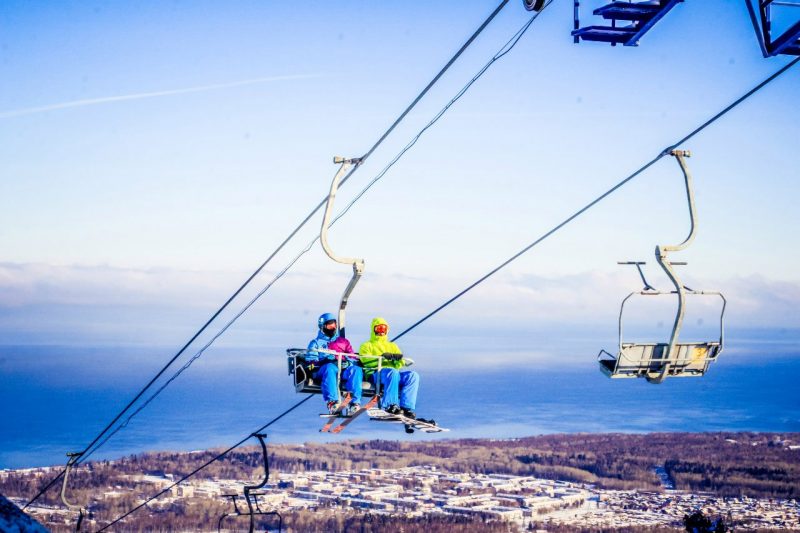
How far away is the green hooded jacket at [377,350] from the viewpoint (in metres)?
10.5

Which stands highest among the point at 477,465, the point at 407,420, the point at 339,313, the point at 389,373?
the point at 477,465

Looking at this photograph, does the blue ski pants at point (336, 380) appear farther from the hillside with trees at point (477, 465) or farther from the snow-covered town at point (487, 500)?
the snow-covered town at point (487, 500)

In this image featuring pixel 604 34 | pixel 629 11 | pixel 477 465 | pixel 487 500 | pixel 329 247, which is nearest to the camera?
pixel 629 11

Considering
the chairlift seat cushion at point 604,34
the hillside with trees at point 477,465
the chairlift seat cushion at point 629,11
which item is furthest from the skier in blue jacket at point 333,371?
the hillside with trees at point 477,465

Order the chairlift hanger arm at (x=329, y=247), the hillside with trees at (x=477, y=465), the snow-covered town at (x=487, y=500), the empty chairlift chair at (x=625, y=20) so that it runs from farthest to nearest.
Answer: the hillside with trees at (x=477, y=465), the snow-covered town at (x=487, y=500), the chairlift hanger arm at (x=329, y=247), the empty chairlift chair at (x=625, y=20)

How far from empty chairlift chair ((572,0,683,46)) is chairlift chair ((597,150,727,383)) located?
64.9 inches

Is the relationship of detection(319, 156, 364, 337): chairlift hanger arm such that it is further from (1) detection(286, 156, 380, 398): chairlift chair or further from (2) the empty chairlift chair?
(2) the empty chairlift chair

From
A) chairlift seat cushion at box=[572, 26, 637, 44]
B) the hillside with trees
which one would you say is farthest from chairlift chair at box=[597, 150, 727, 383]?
the hillside with trees

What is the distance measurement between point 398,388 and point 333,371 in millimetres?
707

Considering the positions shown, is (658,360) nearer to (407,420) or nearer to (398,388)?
(407,420)

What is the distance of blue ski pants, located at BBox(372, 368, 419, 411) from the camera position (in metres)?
10.4

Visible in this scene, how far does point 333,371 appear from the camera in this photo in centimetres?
1055

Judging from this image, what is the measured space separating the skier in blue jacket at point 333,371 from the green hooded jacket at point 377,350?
11 cm

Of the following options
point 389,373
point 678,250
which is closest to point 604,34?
point 678,250
